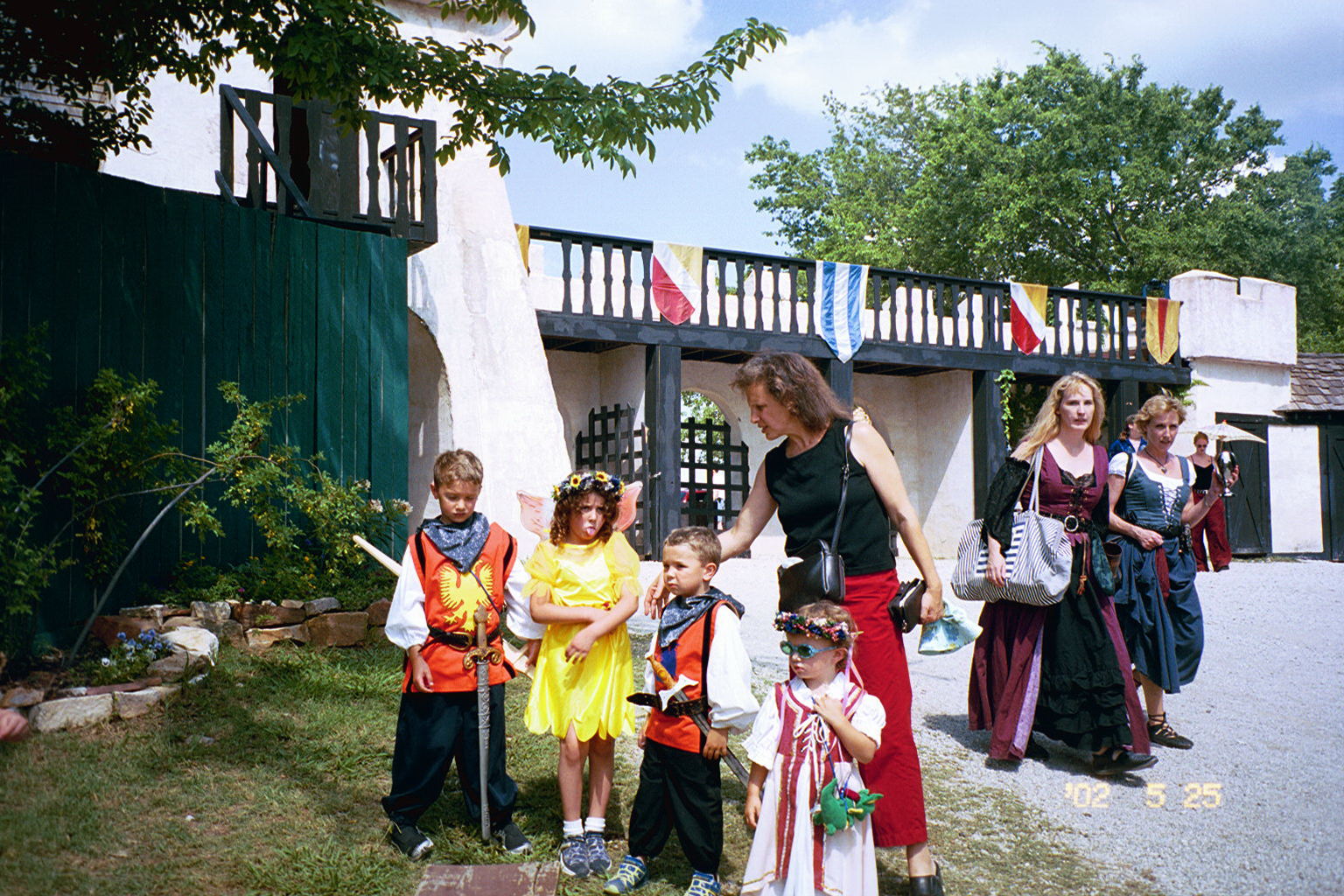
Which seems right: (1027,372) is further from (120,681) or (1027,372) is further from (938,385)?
(120,681)

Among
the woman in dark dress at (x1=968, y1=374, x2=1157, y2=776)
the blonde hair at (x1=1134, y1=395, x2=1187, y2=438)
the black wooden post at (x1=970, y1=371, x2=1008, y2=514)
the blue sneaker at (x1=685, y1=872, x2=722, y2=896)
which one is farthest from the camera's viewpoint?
the black wooden post at (x1=970, y1=371, x2=1008, y2=514)

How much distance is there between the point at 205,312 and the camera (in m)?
6.36

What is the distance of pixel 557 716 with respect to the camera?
3424mm

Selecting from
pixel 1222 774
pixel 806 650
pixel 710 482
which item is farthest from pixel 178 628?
pixel 710 482

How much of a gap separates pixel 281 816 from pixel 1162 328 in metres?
17.6

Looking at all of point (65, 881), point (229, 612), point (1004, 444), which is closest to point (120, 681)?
point (229, 612)

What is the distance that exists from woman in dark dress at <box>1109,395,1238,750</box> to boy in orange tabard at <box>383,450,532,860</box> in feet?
10.5

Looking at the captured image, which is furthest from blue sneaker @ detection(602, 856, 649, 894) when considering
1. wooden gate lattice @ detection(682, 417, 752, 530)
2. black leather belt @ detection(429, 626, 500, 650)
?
wooden gate lattice @ detection(682, 417, 752, 530)

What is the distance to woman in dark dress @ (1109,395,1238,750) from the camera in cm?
496

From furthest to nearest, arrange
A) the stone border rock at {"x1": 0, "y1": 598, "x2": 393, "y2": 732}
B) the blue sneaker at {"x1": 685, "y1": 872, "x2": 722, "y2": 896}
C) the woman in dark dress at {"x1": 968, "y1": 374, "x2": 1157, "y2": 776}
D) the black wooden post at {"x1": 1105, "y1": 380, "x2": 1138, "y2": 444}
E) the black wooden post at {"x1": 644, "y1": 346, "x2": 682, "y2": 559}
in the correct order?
the black wooden post at {"x1": 1105, "y1": 380, "x2": 1138, "y2": 444}
the black wooden post at {"x1": 644, "y1": 346, "x2": 682, "y2": 559}
the woman in dark dress at {"x1": 968, "y1": 374, "x2": 1157, "y2": 776}
the stone border rock at {"x1": 0, "y1": 598, "x2": 393, "y2": 732}
the blue sneaker at {"x1": 685, "y1": 872, "x2": 722, "y2": 896}

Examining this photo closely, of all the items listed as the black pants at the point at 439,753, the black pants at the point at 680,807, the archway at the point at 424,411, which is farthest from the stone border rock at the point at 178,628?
the archway at the point at 424,411

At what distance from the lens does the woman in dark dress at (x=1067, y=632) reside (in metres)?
4.43

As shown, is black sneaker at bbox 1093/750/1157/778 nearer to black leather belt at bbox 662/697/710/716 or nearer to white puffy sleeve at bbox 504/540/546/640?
black leather belt at bbox 662/697/710/716

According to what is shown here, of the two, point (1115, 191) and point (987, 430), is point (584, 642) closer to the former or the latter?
point (987, 430)
